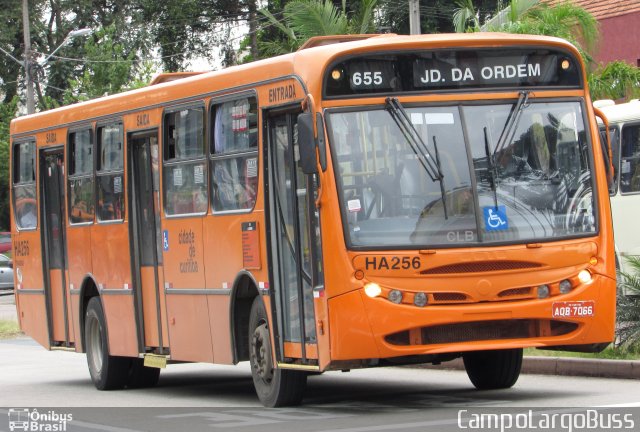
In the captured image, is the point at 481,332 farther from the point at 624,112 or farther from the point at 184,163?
the point at 624,112

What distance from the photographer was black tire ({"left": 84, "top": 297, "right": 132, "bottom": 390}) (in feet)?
54.3

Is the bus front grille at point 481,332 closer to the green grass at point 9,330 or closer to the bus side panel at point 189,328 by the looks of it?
the bus side panel at point 189,328

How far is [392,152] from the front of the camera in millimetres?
11617

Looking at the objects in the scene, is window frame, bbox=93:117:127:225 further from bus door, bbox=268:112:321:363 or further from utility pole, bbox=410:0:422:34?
utility pole, bbox=410:0:422:34

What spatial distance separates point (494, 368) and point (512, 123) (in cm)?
274

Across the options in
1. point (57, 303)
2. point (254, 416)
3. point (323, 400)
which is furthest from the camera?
point (57, 303)

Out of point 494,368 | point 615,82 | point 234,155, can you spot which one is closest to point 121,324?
point 234,155

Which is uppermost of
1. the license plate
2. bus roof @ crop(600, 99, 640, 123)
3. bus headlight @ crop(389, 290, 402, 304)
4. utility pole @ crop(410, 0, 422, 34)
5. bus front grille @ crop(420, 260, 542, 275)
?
utility pole @ crop(410, 0, 422, 34)

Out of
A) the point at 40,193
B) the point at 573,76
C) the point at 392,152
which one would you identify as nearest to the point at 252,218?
the point at 392,152

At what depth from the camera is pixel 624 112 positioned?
884 inches

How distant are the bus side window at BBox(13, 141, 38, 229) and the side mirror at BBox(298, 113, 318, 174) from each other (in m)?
7.69

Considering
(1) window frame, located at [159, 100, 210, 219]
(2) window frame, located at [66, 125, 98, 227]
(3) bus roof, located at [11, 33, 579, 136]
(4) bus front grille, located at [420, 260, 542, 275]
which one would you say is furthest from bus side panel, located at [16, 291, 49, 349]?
(4) bus front grille, located at [420, 260, 542, 275]

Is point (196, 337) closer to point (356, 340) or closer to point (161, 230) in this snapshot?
point (161, 230)

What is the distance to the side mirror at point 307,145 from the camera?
11.4m
